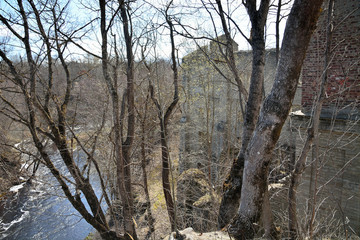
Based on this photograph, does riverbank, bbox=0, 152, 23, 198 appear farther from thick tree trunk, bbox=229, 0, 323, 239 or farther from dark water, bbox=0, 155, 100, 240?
thick tree trunk, bbox=229, 0, 323, 239

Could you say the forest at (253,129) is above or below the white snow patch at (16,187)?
above

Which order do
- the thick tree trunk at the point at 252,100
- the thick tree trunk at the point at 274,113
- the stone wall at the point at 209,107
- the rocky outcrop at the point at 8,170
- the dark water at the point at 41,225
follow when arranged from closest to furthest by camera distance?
the thick tree trunk at the point at 274,113, the thick tree trunk at the point at 252,100, the rocky outcrop at the point at 8,170, the dark water at the point at 41,225, the stone wall at the point at 209,107

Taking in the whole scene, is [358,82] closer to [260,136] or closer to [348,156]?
[348,156]

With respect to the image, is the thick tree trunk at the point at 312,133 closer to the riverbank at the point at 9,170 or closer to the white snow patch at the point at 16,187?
the riverbank at the point at 9,170

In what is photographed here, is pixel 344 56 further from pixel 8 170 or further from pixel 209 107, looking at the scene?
pixel 8 170

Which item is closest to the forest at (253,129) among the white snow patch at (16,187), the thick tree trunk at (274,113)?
the thick tree trunk at (274,113)

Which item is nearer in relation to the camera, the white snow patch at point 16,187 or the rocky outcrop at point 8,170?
the rocky outcrop at point 8,170

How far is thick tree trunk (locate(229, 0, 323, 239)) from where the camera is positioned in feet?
9.18

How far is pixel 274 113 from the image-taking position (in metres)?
2.96

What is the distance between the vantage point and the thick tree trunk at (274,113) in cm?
280

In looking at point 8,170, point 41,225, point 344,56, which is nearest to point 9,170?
point 8,170

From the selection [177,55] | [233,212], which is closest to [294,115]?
[233,212]

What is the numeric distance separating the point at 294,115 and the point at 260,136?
3757 mm

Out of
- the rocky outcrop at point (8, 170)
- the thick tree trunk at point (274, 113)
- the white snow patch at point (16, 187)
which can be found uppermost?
the thick tree trunk at point (274, 113)
